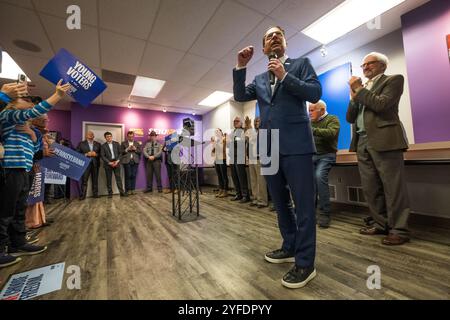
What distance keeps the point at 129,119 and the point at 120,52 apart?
3400 mm

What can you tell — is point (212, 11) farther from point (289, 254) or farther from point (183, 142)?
point (289, 254)

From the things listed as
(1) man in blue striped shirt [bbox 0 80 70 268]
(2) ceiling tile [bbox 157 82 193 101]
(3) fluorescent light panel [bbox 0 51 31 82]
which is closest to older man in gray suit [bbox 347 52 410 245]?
(1) man in blue striped shirt [bbox 0 80 70 268]

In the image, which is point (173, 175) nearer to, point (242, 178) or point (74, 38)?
point (242, 178)

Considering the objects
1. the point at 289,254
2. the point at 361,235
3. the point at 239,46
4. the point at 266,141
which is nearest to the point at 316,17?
the point at 239,46

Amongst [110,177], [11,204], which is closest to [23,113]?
[11,204]

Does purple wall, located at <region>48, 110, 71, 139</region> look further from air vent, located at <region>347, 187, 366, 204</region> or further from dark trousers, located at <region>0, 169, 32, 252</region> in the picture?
air vent, located at <region>347, 187, 366, 204</region>

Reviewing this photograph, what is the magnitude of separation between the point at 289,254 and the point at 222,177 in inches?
137

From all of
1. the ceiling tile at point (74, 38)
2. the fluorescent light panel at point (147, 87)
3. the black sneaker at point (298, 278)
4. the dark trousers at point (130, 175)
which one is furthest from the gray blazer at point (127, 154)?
the black sneaker at point (298, 278)

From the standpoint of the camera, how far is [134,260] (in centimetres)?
150

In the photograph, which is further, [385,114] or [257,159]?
[257,159]

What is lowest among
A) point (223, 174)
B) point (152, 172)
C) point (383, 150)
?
point (223, 174)

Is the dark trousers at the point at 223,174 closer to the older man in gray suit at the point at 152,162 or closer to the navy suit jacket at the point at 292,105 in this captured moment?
the older man in gray suit at the point at 152,162

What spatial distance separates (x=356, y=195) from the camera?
3.00 m

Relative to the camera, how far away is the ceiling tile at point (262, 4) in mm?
2326
